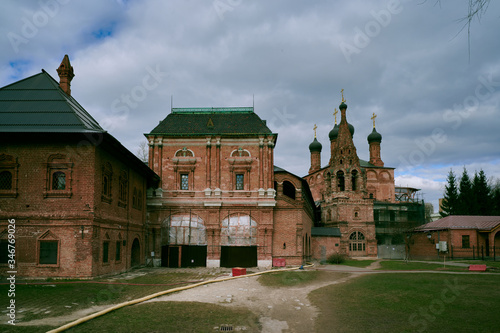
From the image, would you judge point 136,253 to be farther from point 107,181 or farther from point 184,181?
point 107,181

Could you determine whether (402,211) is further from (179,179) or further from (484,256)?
(179,179)

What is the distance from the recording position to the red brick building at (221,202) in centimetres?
3003

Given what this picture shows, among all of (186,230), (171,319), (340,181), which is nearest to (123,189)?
(186,230)

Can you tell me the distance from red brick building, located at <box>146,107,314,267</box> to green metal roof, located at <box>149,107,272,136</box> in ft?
0.44

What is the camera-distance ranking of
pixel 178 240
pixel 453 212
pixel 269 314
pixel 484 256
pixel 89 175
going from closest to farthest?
1. pixel 269 314
2. pixel 89 175
3. pixel 178 240
4. pixel 484 256
5. pixel 453 212

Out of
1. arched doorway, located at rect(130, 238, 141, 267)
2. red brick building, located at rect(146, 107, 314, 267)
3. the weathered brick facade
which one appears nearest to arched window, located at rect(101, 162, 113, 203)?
arched doorway, located at rect(130, 238, 141, 267)

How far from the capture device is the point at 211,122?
32.7m

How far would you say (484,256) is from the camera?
39406mm

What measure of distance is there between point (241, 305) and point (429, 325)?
21.3ft

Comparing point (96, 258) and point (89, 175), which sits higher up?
point (89, 175)

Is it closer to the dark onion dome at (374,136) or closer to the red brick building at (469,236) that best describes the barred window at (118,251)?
the red brick building at (469,236)

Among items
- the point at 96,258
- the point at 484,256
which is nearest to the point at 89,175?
the point at 96,258

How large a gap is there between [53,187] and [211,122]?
1527 cm

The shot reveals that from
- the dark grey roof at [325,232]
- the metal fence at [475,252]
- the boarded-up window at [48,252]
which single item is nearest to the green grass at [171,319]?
the boarded-up window at [48,252]
